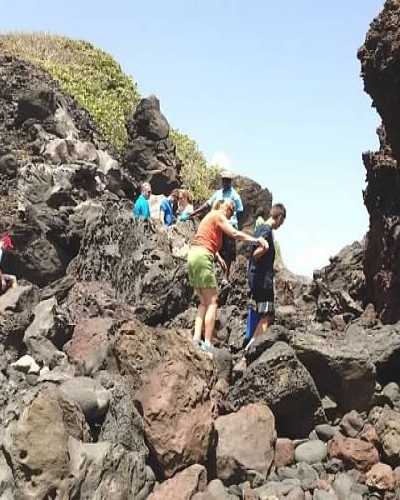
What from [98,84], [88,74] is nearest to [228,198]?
[98,84]

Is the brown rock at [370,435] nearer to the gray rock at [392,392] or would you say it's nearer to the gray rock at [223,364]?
the gray rock at [392,392]

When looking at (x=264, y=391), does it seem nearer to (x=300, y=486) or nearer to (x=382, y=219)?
(x=300, y=486)

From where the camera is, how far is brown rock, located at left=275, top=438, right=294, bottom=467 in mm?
7801

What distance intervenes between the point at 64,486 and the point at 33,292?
6.29 metres

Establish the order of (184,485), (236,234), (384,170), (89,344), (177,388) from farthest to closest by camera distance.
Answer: (384,170)
(236,234)
(89,344)
(177,388)
(184,485)

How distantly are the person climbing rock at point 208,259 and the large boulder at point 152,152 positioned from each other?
55.9ft

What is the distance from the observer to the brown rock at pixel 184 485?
6.61 metres

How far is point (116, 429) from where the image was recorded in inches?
284

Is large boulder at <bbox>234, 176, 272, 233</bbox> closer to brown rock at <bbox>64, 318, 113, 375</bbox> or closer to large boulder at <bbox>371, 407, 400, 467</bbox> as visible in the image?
brown rock at <bbox>64, 318, 113, 375</bbox>

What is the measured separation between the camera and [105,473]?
251 inches

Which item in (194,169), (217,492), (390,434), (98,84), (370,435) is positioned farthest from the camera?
(98,84)

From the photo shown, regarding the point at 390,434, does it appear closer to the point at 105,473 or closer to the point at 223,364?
the point at 223,364

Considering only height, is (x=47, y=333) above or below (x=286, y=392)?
above

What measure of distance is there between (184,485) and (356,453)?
7.15 ft
